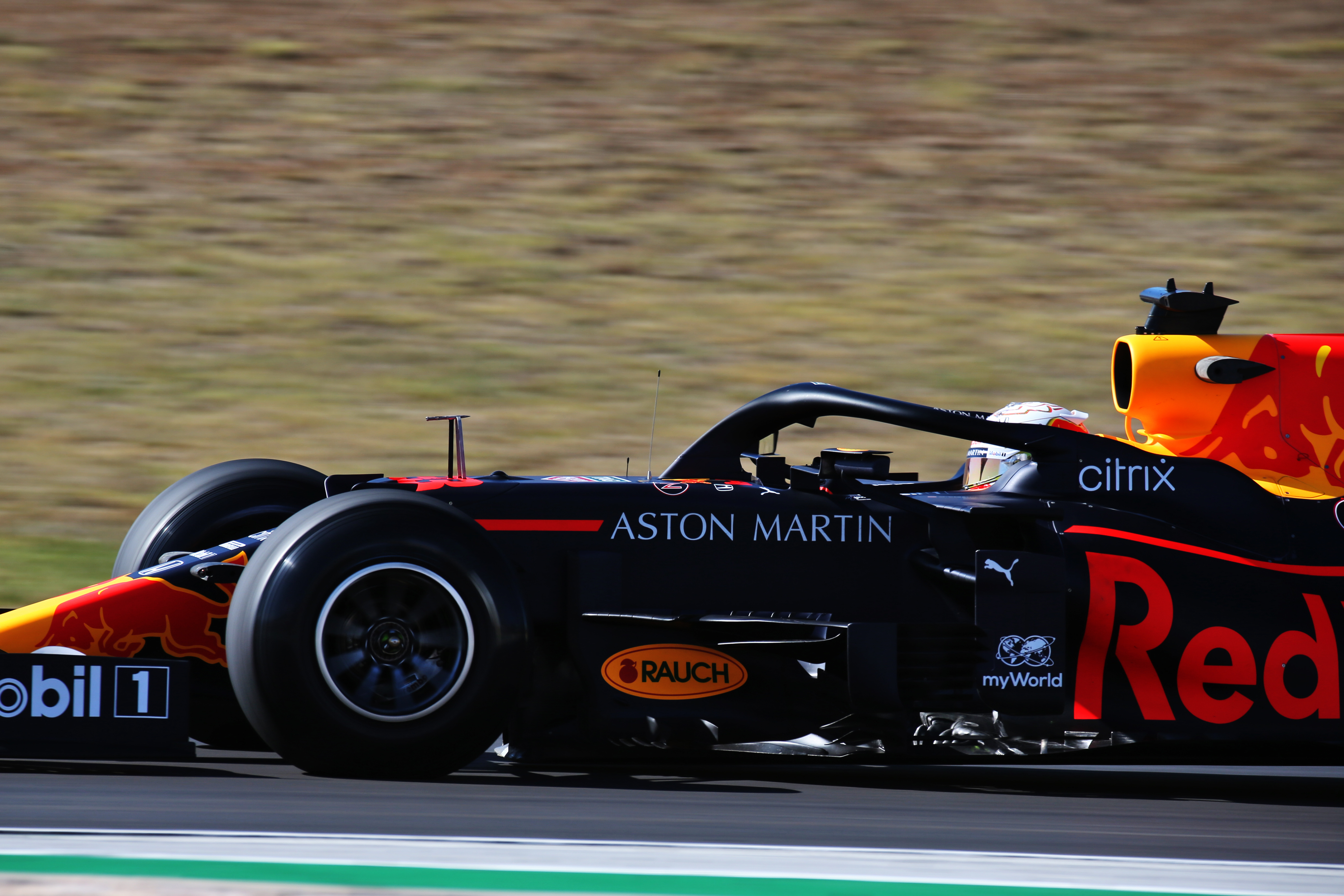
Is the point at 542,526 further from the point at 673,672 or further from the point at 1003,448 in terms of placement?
the point at 1003,448

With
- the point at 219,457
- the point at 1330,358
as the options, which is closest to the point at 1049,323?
the point at 219,457

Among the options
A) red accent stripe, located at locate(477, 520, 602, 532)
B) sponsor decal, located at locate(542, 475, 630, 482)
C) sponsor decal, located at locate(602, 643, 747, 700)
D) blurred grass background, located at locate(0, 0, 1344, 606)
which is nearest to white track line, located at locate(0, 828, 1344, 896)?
sponsor decal, located at locate(602, 643, 747, 700)

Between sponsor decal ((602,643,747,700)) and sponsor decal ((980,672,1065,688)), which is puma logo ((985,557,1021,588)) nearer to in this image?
sponsor decal ((980,672,1065,688))

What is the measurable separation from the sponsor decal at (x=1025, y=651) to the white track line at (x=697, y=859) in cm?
88

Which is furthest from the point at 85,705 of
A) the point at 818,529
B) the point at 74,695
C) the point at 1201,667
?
the point at 1201,667

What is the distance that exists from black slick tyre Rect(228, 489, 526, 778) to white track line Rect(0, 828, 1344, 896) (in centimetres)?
45

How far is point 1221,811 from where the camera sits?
15.0 feet

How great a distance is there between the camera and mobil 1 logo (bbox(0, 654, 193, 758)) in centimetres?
422

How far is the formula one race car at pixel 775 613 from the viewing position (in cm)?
421

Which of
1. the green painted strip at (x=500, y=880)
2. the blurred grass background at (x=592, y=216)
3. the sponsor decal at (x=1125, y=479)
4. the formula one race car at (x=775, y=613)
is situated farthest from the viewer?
the blurred grass background at (x=592, y=216)

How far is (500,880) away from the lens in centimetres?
334

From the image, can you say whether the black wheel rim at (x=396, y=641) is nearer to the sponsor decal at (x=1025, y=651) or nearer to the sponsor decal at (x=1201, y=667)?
the sponsor decal at (x=1025, y=651)

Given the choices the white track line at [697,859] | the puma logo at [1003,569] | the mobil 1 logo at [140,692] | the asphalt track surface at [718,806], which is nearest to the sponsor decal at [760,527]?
the puma logo at [1003,569]

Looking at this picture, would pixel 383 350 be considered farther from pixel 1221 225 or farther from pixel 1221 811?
pixel 1221 811
